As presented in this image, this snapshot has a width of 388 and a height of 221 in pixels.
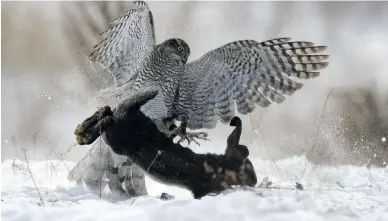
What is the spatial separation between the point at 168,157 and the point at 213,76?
1.30 feet

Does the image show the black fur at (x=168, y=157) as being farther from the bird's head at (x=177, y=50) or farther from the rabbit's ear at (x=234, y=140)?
the bird's head at (x=177, y=50)

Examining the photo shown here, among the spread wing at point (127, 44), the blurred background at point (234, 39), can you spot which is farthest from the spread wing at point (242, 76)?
the spread wing at point (127, 44)

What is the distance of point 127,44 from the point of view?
2.19 meters

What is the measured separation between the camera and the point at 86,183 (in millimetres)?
2021

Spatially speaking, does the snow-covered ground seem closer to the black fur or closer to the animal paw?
the black fur

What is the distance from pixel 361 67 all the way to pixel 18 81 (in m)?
1.64

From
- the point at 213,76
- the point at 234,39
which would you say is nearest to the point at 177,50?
the point at 213,76

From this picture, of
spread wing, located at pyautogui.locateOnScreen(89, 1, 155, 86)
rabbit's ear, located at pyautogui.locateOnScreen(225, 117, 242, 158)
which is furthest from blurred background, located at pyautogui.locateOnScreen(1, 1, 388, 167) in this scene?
rabbit's ear, located at pyautogui.locateOnScreen(225, 117, 242, 158)

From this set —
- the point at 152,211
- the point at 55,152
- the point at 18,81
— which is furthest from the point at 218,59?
the point at 18,81

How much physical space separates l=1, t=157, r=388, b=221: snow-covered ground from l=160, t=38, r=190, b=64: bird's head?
0.53m

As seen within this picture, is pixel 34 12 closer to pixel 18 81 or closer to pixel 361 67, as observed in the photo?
pixel 18 81

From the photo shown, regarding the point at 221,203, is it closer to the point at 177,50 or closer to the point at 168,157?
the point at 168,157

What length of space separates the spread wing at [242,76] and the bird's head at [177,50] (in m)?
0.05

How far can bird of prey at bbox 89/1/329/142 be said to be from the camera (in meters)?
2.02
